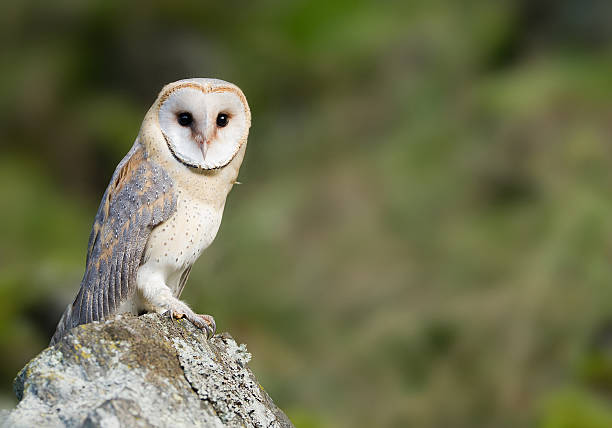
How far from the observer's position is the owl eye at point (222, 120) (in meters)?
3.46

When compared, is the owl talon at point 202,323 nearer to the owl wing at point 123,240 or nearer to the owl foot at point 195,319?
the owl foot at point 195,319

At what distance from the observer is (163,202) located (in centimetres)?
342

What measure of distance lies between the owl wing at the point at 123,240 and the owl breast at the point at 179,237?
3cm

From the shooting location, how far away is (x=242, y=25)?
14273 millimetres

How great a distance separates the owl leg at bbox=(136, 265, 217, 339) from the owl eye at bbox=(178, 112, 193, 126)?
0.62 metres

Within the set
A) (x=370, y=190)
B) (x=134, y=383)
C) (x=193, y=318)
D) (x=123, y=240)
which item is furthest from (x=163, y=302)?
(x=370, y=190)

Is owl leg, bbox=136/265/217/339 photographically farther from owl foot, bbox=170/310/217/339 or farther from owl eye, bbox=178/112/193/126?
owl eye, bbox=178/112/193/126

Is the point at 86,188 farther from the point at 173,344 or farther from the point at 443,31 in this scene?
the point at 173,344

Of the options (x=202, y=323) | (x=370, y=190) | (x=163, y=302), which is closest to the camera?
(x=202, y=323)

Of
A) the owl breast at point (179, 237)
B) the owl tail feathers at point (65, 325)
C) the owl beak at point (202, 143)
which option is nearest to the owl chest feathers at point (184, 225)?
the owl breast at point (179, 237)

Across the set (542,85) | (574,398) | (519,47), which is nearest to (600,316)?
(574,398)

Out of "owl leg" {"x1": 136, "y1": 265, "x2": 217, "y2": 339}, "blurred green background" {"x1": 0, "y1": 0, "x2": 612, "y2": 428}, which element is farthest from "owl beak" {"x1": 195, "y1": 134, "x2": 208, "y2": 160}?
"blurred green background" {"x1": 0, "y1": 0, "x2": 612, "y2": 428}

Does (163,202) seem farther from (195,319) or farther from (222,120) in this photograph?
(195,319)

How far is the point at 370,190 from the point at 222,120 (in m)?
6.18
